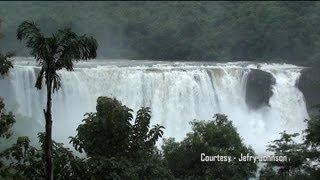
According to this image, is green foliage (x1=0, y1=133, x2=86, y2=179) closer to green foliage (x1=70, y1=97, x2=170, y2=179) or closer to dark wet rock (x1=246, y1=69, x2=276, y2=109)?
green foliage (x1=70, y1=97, x2=170, y2=179)

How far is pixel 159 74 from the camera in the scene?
27531 mm

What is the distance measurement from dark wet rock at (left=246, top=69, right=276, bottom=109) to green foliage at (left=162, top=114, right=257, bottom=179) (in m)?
11.8

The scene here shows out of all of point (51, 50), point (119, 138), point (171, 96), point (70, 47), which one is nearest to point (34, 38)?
point (51, 50)

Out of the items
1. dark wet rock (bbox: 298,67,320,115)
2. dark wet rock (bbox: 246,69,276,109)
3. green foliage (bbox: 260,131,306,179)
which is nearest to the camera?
green foliage (bbox: 260,131,306,179)

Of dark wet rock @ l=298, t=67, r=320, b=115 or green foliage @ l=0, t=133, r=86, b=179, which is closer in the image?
green foliage @ l=0, t=133, r=86, b=179

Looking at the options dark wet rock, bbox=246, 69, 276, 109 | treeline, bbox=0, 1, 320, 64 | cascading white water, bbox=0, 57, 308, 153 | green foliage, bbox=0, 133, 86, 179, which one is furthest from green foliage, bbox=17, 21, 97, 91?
treeline, bbox=0, 1, 320, 64

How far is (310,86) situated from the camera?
94.8ft

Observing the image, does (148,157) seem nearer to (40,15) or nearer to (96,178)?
(96,178)

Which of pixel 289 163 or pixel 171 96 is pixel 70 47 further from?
pixel 171 96

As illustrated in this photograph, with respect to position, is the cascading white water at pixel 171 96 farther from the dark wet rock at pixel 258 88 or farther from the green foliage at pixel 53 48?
the green foliage at pixel 53 48

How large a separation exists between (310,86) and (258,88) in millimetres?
2567

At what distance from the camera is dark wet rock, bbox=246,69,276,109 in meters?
29.0

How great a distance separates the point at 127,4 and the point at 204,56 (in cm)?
1476

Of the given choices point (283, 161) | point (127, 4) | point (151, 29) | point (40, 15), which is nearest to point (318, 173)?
point (283, 161)
